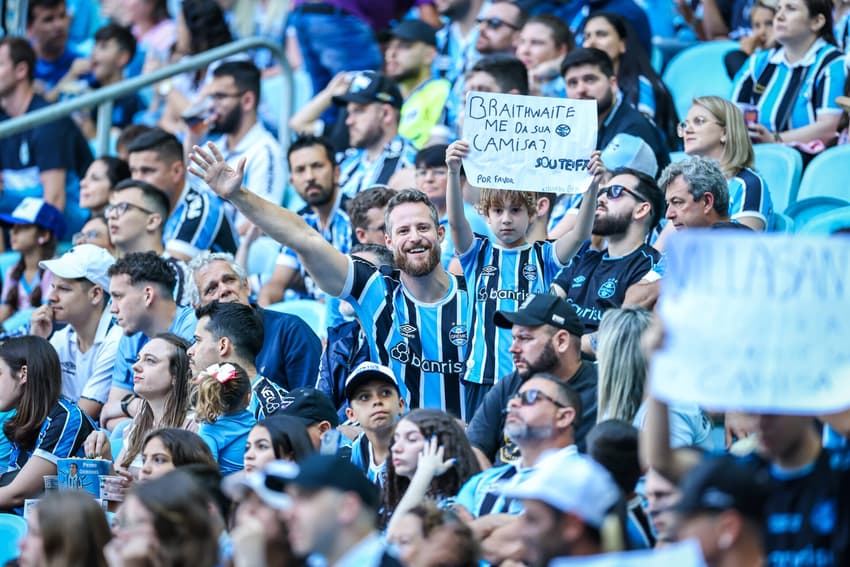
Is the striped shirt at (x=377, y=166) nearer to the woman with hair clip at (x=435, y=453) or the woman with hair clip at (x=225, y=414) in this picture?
the woman with hair clip at (x=225, y=414)

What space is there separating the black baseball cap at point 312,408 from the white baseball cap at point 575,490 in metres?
2.02

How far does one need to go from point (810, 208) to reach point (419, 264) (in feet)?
8.16

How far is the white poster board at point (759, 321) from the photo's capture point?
461 centimetres

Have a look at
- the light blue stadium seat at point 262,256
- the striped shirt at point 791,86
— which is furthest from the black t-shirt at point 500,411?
the light blue stadium seat at point 262,256

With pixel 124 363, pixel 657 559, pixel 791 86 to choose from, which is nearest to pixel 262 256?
pixel 124 363

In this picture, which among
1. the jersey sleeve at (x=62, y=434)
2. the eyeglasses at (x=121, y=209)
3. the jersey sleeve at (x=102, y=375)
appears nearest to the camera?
the jersey sleeve at (x=62, y=434)

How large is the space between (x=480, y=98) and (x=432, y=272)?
90cm

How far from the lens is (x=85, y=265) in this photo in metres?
9.13

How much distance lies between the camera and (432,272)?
7.28 meters

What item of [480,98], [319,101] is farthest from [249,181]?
[480,98]

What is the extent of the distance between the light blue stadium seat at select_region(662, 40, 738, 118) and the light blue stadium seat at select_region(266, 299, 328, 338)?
2933mm

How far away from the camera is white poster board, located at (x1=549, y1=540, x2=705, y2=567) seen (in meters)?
4.27

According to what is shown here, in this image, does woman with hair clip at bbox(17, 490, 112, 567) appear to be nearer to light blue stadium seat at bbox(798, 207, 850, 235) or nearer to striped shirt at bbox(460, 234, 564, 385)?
striped shirt at bbox(460, 234, 564, 385)

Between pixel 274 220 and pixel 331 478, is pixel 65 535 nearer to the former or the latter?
pixel 331 478
